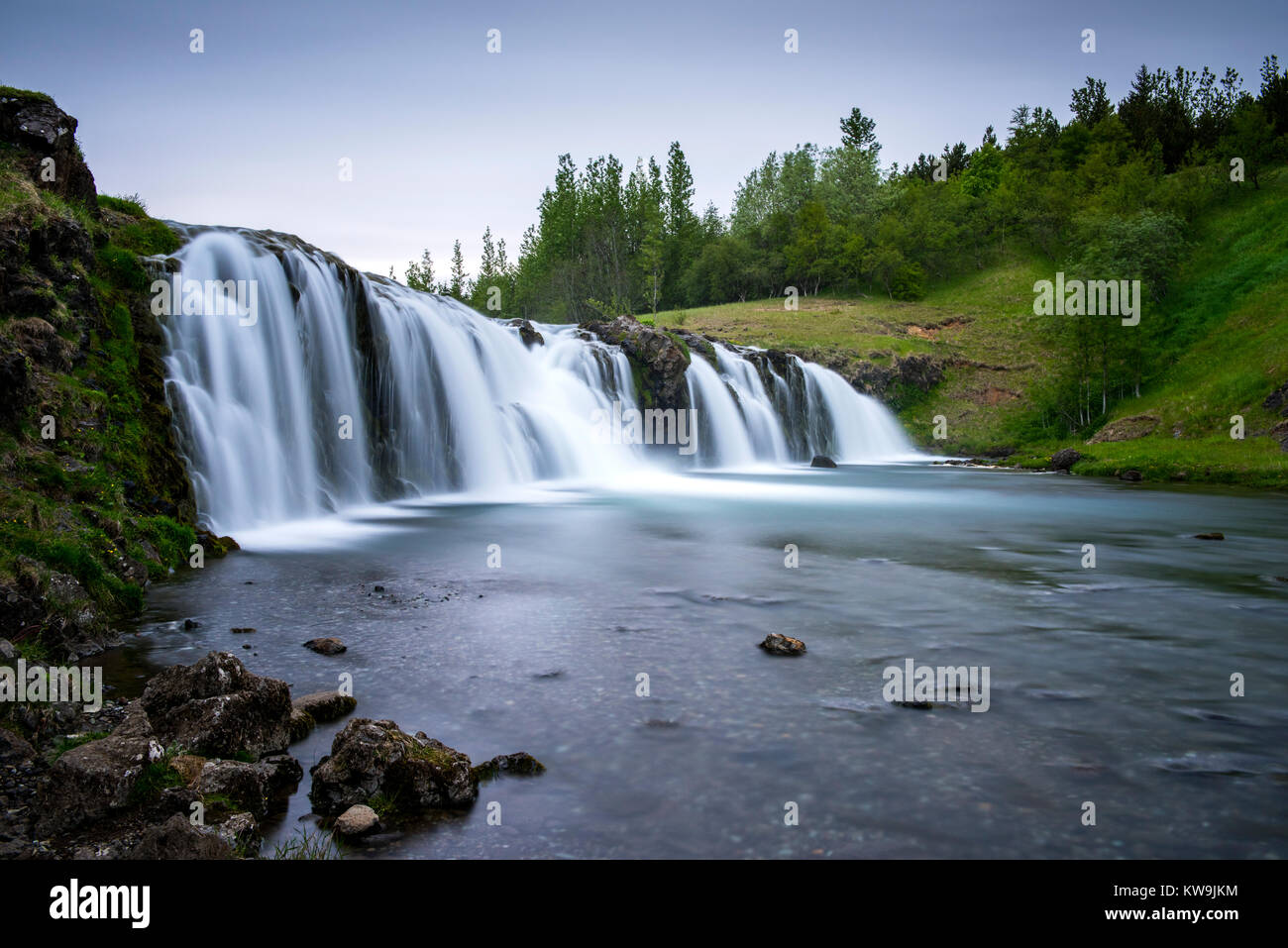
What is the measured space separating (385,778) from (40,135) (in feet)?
46.3

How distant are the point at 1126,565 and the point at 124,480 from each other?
1679 cm

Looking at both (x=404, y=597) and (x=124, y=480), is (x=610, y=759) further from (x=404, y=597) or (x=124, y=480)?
(x=124, y=480)

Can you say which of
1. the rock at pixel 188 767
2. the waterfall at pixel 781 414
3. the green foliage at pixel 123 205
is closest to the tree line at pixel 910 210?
the waterfall at pixel 781 414

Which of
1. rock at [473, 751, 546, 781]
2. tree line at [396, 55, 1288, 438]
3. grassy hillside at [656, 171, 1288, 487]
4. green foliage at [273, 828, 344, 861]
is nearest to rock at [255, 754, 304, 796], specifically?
green foliage at [273, 828, 344, 861]

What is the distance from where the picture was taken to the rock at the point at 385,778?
4.85 meters

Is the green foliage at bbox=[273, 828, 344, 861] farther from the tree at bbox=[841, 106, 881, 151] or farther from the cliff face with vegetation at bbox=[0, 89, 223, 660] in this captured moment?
the tree at bbox=[841, 106, 881, 151]

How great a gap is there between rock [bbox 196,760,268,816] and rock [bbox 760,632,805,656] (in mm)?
5088

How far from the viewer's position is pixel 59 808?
14.3 ft

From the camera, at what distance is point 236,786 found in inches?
188

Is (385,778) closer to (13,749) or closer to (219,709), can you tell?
(219,709)

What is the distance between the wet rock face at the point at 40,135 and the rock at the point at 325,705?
12.0 m

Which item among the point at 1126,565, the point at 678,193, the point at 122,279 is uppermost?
the point at 678,193

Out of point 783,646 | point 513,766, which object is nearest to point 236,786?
point 513,766
